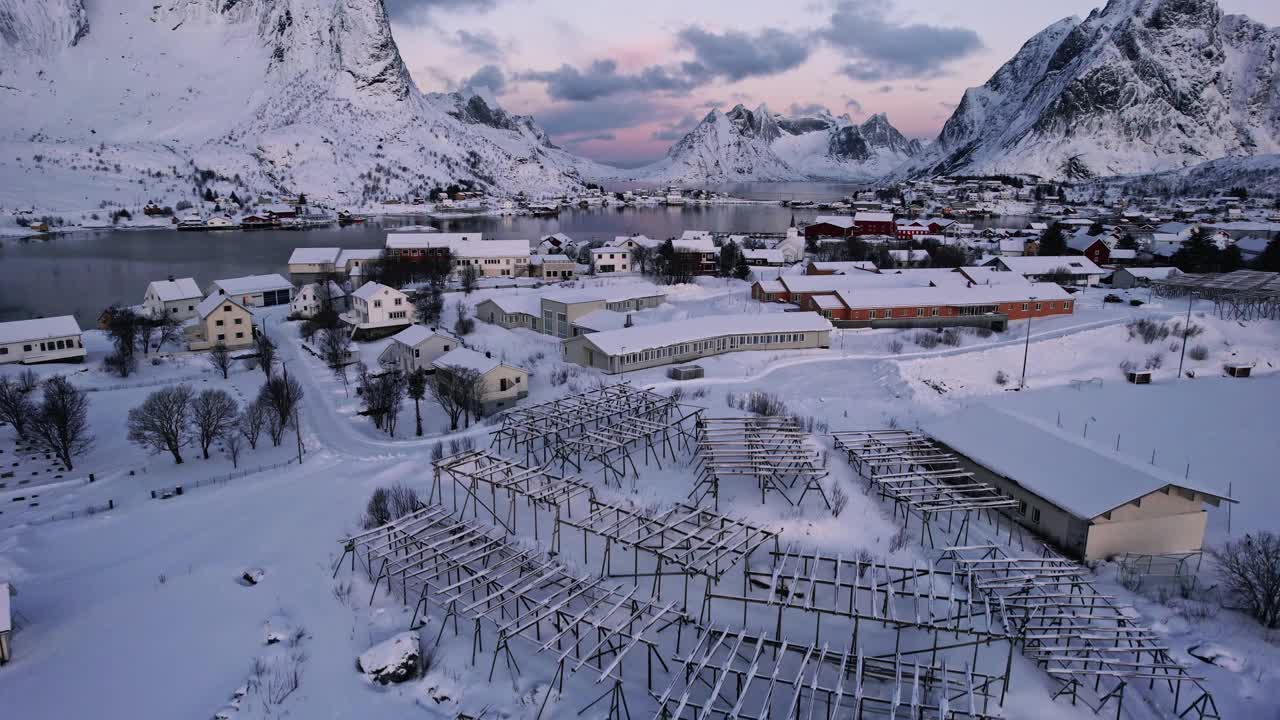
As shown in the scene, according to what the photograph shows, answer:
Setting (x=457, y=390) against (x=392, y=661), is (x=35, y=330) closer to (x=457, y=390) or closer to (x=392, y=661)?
(x=457, y=390)

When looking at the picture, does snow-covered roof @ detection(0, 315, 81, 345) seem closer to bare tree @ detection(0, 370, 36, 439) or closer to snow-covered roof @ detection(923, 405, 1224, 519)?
bare tree @ detection(0, 370, 36, 439)

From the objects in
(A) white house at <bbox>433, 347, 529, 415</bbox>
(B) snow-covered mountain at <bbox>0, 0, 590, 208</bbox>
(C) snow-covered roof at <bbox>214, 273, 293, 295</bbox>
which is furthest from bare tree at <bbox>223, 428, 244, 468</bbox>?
(B) snow-covered mountain at <bbox>0, 0, 590, 208</bbox>

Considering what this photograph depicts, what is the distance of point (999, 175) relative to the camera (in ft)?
514

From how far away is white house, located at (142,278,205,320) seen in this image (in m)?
40.3

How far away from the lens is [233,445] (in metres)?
22.0

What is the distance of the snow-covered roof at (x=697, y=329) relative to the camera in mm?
30594

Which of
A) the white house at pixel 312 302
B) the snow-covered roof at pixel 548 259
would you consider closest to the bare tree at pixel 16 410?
the white house at pixel 312 302

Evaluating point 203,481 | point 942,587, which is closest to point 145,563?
point 203,481

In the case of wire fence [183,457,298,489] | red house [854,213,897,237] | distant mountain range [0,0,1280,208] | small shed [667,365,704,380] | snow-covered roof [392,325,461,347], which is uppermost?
distant mountain range [0,0,1280,208]

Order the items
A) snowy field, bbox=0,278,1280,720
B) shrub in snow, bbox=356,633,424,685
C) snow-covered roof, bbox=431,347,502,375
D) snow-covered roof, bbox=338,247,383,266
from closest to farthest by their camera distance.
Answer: snowy field, bbox=0,278,1280,720 < shrub in snow, bbox=356,633,424,685 < snow-covered roof, bbox=431,347,502,375 < snow-covered roof, bbox=338,247,383,266

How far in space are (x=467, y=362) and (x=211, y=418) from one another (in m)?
8.43

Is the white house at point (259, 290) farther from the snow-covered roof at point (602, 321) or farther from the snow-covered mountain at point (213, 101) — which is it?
the snow-covered mountain at point (213, 101)

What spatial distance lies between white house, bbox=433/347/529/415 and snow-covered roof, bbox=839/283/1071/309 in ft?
64.5

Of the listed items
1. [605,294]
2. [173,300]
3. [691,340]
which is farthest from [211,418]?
[173,300]
